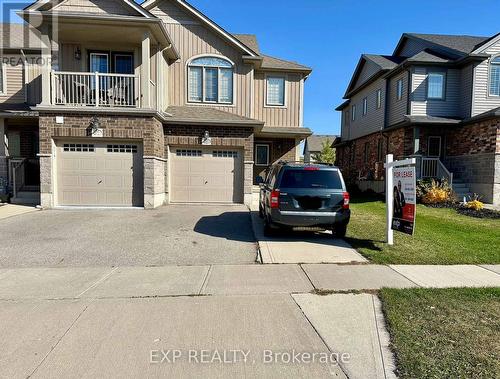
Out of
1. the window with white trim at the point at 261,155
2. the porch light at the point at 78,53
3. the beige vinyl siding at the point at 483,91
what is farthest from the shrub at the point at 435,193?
the porch light at the point at 78,53

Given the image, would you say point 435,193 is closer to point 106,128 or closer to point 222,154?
point 222,154

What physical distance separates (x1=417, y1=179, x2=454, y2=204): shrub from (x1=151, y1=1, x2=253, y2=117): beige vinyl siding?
8758mm

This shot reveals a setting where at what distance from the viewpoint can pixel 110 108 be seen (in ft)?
38.5

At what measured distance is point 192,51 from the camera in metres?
14.8

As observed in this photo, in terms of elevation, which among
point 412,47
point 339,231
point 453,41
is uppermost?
point 412,47

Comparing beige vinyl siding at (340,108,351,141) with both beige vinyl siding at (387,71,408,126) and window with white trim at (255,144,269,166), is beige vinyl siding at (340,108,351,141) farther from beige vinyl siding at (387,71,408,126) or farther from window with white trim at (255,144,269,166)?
window with white trim at (255,144,269,166)

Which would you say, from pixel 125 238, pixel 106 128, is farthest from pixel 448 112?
pixel 125 238

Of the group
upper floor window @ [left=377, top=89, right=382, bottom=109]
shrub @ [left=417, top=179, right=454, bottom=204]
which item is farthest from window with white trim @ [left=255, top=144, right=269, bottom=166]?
upper floor window @ [left=377, top=89, right=382, bottom=109]

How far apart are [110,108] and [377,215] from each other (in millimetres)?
10409

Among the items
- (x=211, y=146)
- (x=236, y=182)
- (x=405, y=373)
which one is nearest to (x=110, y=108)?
(x=211, y=146)

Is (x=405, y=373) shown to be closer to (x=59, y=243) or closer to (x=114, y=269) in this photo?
(x=114, y=269)

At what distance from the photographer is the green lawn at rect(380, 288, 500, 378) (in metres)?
2.77

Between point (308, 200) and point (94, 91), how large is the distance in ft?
33.9

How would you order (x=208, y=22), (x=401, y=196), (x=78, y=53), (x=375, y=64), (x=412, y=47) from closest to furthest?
(x=401, y=196)
(x=78, y=53)
(x=208, y=22)
(x=375, y=64)
(x=412, y=47)
